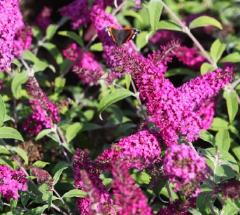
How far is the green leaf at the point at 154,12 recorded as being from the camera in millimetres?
4814

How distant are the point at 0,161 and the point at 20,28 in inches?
70.6

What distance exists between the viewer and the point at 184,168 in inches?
118

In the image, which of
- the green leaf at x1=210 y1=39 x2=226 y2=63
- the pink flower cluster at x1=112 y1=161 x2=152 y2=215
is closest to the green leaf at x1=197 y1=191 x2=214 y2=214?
the pink flower cluster at x1=112 y1=161 x2=152 y2=215

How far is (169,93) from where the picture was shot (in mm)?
3494

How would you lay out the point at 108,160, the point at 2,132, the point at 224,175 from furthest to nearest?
the point at 2,132
the point at 224,175
the point at 108,160

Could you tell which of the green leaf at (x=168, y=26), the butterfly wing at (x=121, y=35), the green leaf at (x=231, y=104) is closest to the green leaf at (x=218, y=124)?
the green leaf at (x=231, y=104)

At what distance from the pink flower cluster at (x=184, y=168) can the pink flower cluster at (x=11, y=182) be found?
1.28m

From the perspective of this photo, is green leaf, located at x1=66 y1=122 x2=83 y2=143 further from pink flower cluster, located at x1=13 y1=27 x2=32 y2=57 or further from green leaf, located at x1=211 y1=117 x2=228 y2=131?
green leaf, located at x1=211 y1=117 x2=228 y2=131

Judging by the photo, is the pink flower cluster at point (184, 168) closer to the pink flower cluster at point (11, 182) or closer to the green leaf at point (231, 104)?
the pink flower cluster at point (11, 182)

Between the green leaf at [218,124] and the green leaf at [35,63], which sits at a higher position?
the green leaf at [35,63]

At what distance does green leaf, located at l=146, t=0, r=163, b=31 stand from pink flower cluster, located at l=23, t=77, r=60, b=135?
3.92 ft

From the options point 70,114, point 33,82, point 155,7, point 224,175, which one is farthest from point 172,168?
point 70,114

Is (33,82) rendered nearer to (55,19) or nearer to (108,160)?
(108,160)

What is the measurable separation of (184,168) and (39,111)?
6.79 feet
